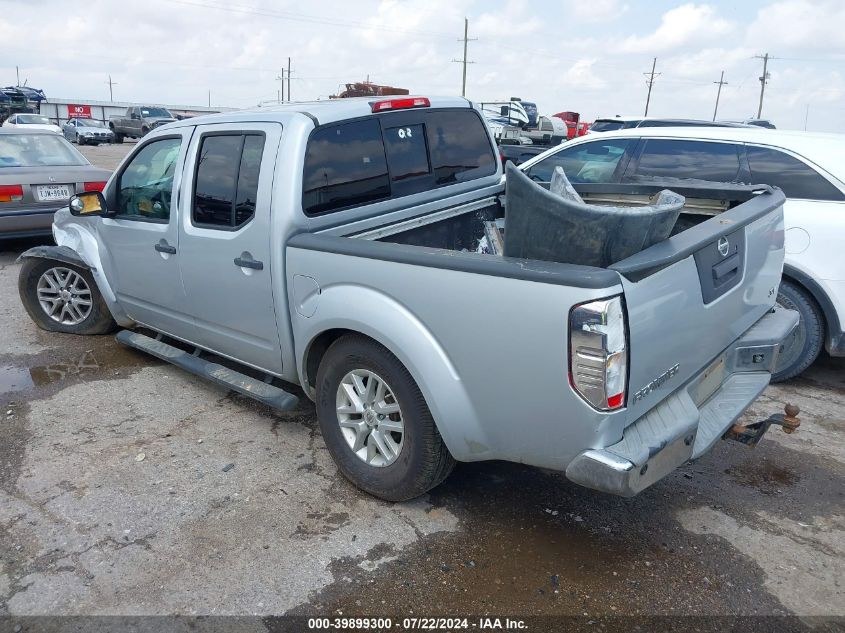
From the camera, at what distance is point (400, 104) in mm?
4008

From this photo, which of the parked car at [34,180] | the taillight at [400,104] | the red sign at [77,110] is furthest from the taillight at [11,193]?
the red sign at [77,110]

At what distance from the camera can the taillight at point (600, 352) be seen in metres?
2.28

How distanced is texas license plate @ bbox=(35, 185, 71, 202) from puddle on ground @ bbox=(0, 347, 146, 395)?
122 inches

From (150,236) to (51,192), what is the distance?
4256mm

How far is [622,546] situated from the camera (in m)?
2.98

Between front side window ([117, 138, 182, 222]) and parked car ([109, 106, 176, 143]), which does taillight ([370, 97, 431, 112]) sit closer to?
front side window ([117, 138, 182, 222])

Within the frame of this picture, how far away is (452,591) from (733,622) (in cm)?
110

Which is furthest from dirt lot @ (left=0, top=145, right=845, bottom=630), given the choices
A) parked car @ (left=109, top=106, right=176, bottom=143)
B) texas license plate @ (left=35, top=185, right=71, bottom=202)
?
parked car @ (left=109, top=106, right=176, bottom=143)

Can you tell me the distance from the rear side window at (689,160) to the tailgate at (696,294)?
5.87 ft


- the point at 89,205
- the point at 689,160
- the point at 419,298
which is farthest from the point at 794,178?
the point at 89,205

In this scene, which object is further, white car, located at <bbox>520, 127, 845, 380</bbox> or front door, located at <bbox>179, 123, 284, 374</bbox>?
white car, located at <bbox>520, 127, 845, 380</bbox>

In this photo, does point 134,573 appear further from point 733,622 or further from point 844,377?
point 844,377

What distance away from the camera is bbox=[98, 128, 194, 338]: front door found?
4.17 metres

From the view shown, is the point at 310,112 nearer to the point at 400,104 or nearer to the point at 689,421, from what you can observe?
the point at 400,104
